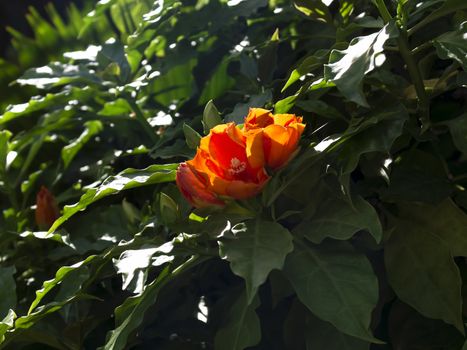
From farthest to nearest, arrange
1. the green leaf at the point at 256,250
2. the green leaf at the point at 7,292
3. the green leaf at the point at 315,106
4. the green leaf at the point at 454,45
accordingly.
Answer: the green leaf at the point at 7,292 → the green leaf at the point at 315,106 → the green leaf at the point at 454,45 → the green leaf at the point at 256,250

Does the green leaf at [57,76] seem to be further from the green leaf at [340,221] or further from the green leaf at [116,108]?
the green leaf at [340,221]

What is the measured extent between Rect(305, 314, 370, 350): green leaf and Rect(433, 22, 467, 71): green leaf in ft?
1.21

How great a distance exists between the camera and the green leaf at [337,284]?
0.88m

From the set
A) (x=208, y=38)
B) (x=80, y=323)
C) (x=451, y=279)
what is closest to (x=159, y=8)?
(x=208, y=38)

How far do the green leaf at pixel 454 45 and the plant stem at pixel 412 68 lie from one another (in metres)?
0.06

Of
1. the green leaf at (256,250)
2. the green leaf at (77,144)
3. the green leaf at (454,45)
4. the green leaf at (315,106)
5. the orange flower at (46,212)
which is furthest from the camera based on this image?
the green leaf at (77,144)

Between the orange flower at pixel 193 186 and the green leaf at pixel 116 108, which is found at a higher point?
the orange flower at pixel 193 186

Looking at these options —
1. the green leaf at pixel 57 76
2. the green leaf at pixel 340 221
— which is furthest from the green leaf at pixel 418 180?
the green leaf at pixel 57 76

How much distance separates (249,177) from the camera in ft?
3.17

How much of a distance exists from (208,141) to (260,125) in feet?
0.23

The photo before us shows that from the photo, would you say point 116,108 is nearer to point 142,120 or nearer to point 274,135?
point 142,120

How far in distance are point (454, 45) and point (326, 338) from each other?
40 cm

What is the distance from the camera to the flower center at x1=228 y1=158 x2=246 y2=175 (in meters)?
0.96

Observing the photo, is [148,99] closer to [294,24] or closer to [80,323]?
[294,24]
